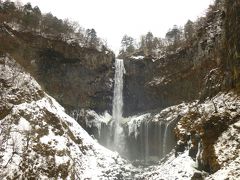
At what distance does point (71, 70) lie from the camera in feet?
199

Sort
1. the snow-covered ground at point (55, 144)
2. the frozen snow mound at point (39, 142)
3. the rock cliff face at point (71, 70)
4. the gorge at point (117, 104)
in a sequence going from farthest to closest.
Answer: the rock cliff face at point (71, 70) < the frozen snow mound at point (39, 142) < the gorge at point (117, 104) < the snow-covered ground at point (55, 144)

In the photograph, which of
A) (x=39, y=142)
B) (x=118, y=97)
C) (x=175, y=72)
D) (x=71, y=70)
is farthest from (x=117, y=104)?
(x=39, y=142)

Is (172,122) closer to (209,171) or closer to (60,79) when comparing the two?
(60,79)

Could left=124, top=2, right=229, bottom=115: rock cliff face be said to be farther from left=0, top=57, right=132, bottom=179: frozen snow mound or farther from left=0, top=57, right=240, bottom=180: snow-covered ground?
left=0, top=57, right=132, bottom=179: frozen snow mound

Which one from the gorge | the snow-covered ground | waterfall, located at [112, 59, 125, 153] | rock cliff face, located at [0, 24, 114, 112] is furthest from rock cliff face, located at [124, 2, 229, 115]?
the snow-covered ground

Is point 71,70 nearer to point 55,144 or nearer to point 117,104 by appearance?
point 117,104

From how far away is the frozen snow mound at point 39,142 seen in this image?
88.2 ft

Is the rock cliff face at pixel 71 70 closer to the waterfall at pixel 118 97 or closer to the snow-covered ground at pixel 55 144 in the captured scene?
the waterfall at pixel 118 97

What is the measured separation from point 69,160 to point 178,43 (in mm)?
41883

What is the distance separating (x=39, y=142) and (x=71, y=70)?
31.6m

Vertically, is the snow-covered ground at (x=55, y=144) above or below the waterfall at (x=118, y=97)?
below

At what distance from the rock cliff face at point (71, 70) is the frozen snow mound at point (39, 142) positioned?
1887cm

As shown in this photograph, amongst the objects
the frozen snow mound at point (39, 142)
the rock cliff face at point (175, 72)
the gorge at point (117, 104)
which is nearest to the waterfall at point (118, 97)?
the gorge at point (117, 104)

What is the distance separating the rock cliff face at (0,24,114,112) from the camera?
57344 mm
